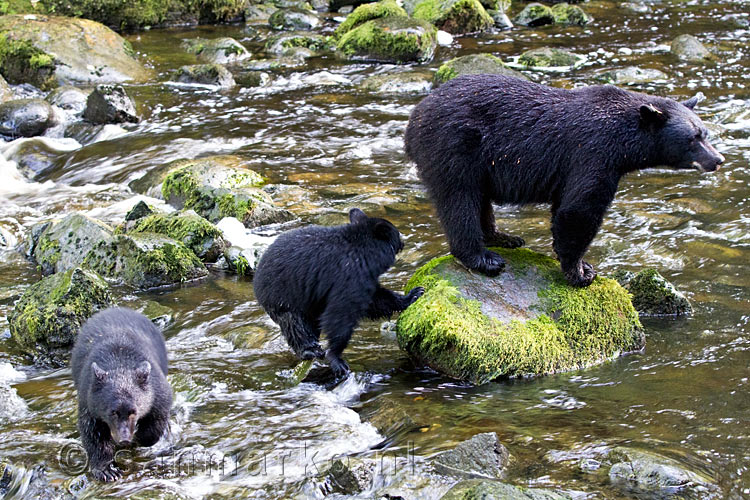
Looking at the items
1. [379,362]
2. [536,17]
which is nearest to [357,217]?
[379,362]

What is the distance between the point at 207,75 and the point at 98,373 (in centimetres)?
1474

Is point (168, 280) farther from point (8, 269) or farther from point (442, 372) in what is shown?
point (442, 372)

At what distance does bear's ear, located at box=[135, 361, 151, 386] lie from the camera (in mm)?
5605

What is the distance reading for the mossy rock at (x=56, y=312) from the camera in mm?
7719

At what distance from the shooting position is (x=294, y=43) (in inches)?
874

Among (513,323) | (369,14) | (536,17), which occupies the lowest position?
(513,323)

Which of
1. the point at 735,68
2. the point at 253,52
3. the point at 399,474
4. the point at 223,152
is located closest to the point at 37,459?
the point at 399,474

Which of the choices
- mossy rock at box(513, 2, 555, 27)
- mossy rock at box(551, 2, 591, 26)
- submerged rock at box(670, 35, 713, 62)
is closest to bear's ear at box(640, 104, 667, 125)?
submerged rock at box(670, 35, 713, 62)

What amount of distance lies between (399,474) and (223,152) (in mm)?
10339

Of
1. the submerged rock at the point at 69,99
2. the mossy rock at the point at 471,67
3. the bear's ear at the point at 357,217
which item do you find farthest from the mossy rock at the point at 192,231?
the mossy rock at the point at 471,67

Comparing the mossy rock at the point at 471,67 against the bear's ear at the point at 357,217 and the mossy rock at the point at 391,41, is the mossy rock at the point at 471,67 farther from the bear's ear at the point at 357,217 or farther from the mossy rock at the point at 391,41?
the bear's ear at the point at 357,217

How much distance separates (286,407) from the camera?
6.32 metres

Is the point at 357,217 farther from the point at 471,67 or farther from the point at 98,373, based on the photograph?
the point at 471,67

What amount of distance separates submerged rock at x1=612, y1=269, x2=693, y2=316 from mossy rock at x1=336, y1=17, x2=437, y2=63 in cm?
1372
